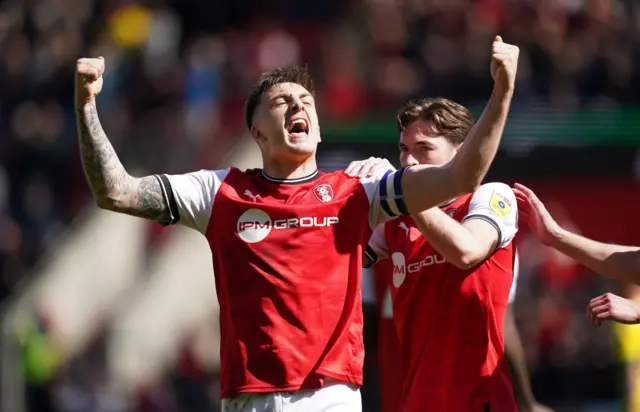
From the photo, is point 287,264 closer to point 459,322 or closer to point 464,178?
point 464,178

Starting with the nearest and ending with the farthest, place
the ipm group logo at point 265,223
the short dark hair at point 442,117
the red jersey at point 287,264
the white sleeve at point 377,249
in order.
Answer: the red jersey at point 287,264, the ipm group logo at point 265,223, the short dark hair at point 442,117, the white sleeve at point 377,249

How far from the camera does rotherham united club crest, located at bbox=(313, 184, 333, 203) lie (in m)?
5.65

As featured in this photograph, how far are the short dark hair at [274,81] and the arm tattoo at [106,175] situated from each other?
25.1 inches

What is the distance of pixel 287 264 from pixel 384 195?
0.50 metres

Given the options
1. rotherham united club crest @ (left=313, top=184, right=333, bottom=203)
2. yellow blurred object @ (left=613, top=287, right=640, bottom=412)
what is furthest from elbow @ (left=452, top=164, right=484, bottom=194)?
yellow blurred object @ (left=613, top=287, right=640, bottom=412)

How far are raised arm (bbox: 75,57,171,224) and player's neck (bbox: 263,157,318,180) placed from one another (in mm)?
541

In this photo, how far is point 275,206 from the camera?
562 cm

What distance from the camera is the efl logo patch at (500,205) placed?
238 inches

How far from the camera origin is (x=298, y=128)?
5.77 m

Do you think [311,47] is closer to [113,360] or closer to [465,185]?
[113,360]

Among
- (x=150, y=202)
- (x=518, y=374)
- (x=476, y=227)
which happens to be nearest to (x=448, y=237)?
(x=476, y=227)

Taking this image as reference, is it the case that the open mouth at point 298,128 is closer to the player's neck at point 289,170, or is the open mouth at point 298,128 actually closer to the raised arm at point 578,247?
the player's neck at point 289,170

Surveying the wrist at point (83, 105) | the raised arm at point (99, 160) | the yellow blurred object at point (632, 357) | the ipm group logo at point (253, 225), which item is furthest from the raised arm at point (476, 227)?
the yellow blurred object at point (632, 357)

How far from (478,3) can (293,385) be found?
1197 cm
